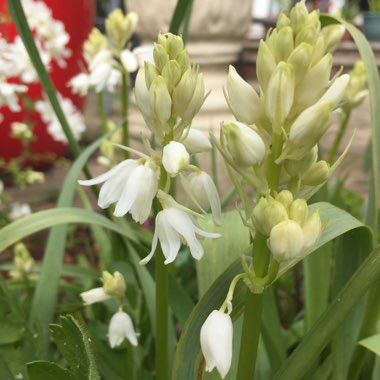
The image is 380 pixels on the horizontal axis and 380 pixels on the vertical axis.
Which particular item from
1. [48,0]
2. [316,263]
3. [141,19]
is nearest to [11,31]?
[48,0]

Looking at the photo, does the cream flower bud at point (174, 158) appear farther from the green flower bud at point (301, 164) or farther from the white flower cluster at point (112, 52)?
the white flower cluster at point (112, 52)

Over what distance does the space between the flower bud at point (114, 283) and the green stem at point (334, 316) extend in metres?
0.22

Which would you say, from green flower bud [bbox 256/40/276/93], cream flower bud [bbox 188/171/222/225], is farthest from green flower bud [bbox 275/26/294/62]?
cream flower bud [bbox 188/171/222/225]

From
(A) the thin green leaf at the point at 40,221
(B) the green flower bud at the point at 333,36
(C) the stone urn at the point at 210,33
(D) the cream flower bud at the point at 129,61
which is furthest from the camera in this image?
(C) the stone urn at the point at 210,33

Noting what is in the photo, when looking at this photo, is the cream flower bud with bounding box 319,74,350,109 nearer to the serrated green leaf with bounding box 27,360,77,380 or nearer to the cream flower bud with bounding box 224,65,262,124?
the cream flower bud with bounding box 224,65,262,124

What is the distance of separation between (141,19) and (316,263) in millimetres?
2117

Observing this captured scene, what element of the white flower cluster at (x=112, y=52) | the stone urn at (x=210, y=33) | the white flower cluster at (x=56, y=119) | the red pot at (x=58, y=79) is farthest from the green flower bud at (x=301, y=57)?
the stone urn at (x=210, y=33)

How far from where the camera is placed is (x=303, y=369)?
546 mm

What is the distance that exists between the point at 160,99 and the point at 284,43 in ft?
0.31

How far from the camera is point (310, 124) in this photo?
1.46 feet

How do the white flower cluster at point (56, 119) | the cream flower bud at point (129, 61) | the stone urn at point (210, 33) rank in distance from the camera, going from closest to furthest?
the cream flower bud at point (129, 61) < the white flower cluster at point (56, 119) < the stone urn at point (210, 33)

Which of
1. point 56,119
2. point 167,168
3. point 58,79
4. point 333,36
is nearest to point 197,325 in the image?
point 167,168

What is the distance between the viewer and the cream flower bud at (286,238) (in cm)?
42

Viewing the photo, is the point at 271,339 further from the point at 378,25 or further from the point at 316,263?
the point at 378,25
